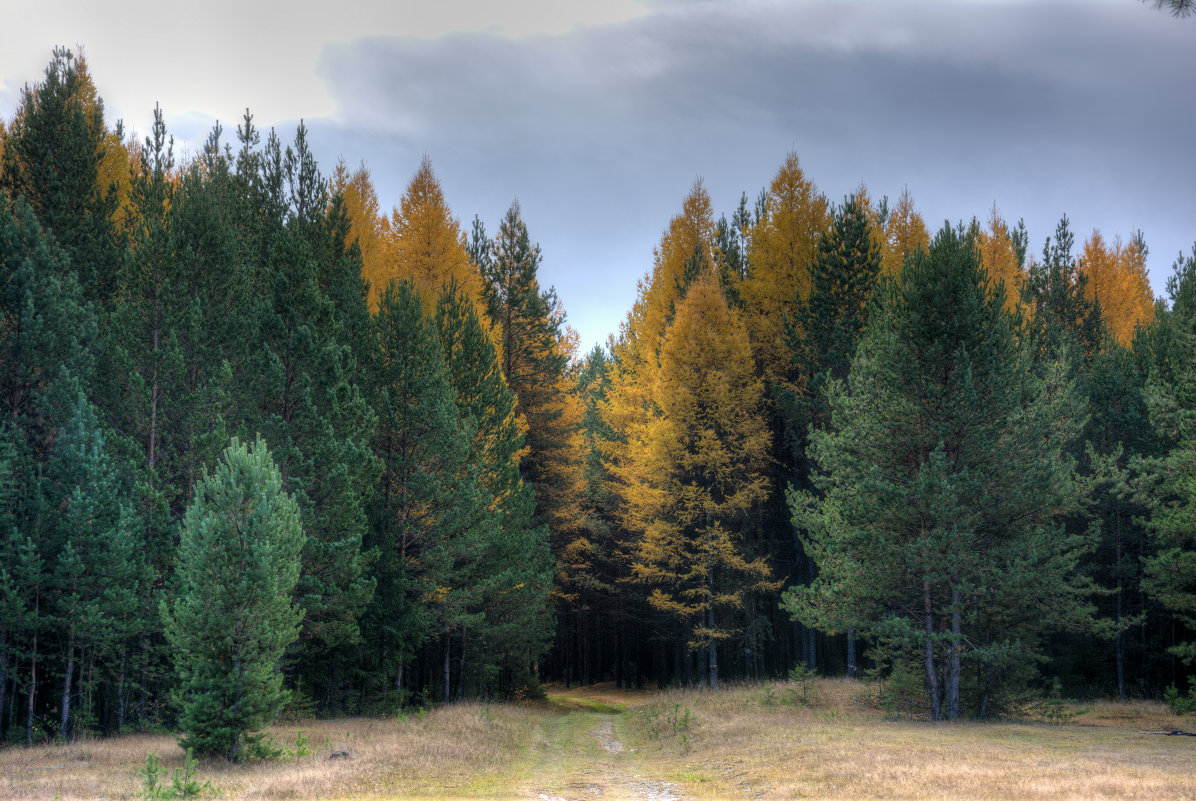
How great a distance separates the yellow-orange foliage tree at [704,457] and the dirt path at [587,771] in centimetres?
647

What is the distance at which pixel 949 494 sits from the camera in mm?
16688

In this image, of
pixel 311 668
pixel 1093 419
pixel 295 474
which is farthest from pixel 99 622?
pixel 1093 419

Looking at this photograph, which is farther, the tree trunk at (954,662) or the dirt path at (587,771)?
the tree trunk at (954,662)

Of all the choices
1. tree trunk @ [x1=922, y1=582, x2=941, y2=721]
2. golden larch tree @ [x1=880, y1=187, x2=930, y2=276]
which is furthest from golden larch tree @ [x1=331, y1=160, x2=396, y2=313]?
tree trunk @ [x1=922, y1=582, x2=941, y2=721]

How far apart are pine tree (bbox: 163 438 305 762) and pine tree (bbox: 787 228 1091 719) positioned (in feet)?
42.3

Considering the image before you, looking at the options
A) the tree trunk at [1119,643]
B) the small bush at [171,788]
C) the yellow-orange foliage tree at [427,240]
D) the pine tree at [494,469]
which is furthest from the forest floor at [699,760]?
the yellow-orange foliage tree at [427,240]

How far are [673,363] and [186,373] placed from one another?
1578 centimetres

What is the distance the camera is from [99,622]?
1605cm

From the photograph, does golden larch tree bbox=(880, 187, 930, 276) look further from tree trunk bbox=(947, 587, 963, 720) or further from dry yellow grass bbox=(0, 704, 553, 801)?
dry yellow grass bbox=(0, 704, 553, 801)

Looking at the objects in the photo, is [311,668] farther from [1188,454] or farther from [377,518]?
[1188,454]

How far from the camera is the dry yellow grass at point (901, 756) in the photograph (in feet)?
32.8

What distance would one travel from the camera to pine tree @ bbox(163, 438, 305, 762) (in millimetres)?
12883

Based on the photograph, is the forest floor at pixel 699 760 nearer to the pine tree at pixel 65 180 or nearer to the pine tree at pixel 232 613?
the pine tree at pixel 232 613


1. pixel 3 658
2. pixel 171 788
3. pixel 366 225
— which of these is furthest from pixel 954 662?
pixel 366 225
